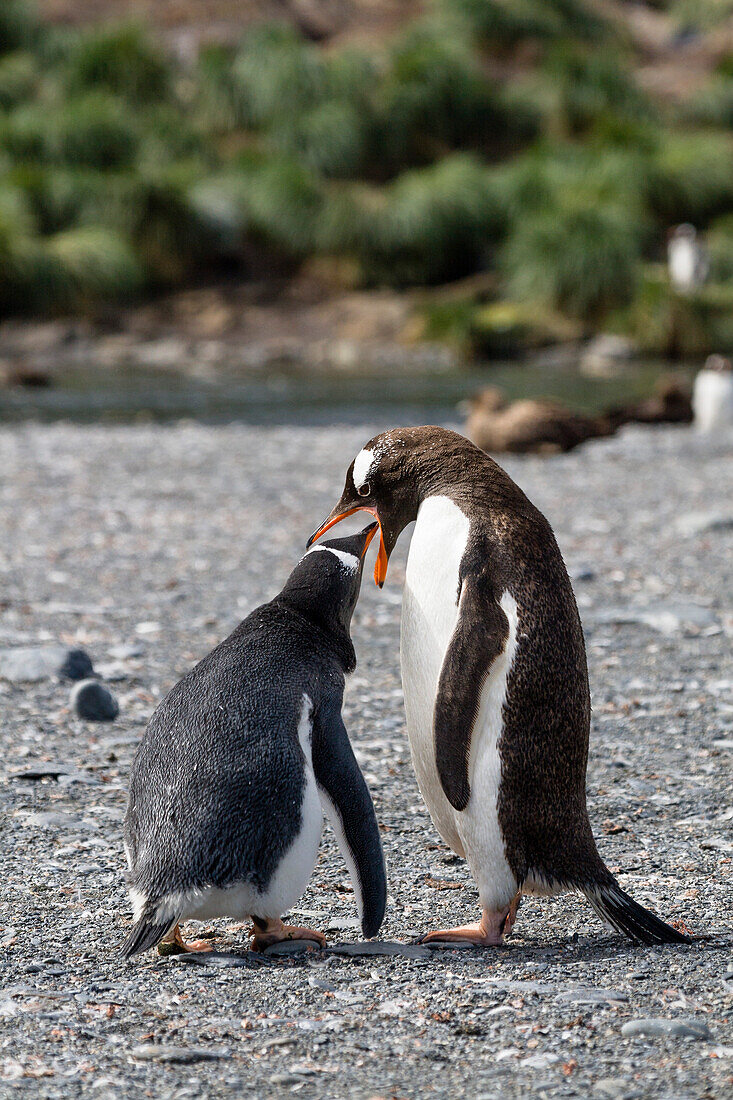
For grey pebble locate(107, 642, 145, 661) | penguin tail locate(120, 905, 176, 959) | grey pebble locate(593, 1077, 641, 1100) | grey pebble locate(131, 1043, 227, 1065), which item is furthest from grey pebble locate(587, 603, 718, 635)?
grey pebble locate(131, 1043, 227, 1065)

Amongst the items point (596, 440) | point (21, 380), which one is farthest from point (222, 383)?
point (596, 440)

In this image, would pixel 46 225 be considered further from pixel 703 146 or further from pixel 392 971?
pixel 392 971

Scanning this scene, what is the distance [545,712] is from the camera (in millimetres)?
2688

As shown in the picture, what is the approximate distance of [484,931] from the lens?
2.61 metres

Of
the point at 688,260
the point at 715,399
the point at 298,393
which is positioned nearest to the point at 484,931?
the point at 715,399

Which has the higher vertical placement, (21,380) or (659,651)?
(659,651)

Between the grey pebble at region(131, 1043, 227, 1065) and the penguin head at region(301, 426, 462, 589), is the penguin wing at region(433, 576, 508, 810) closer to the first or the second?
the penguin head at region(301, 426, 462, 589)

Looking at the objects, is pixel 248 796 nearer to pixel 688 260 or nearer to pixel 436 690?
pixel 436 690

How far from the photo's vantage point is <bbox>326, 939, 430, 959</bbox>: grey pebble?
253 centimetres

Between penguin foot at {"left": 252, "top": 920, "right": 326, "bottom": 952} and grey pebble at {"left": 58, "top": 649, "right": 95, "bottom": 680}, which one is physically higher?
penguin foot at {"left": 252, "top": 920, "right": 326, "bottom": 952}

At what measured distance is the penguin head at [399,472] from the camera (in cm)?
287

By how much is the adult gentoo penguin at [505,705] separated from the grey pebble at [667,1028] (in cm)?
42

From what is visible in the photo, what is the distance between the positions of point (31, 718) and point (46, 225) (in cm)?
2509

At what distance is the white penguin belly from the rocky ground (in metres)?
0.18
